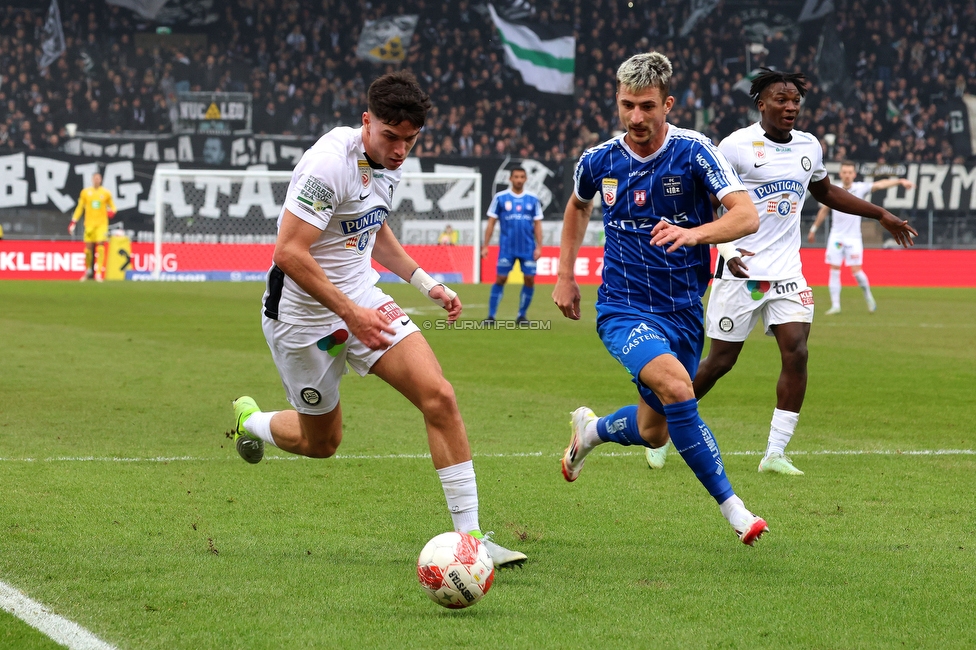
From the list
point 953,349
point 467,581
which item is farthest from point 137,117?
point 467,581

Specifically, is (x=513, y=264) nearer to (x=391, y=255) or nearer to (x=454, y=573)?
(x=391, y=255)

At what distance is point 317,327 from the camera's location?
4945 millimetres

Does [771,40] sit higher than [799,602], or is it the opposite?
[771,40]

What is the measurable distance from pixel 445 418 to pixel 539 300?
19.4 m

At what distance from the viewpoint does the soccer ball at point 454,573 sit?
3975mm

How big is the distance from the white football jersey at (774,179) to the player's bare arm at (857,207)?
8 centimetres

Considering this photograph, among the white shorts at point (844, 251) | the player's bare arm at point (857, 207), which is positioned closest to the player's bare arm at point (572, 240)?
the player's bare arm at point (857, 207)

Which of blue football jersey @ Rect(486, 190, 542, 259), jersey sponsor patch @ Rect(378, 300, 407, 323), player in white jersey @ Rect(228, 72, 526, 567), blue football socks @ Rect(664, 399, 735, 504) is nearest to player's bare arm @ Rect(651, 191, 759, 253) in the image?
blue football socks @ Rect(664, 399, 735, 504)

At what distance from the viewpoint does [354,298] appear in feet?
16.3

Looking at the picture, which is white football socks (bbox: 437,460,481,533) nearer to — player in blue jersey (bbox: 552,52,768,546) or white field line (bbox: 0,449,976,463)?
player in blue jersey (bbox: 552,52,768,546)

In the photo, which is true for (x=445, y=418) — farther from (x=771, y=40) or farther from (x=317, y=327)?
(x=771, y=40)

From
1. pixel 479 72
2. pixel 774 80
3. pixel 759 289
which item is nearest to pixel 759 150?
pixel 774 80

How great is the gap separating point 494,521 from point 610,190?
5.32 feet

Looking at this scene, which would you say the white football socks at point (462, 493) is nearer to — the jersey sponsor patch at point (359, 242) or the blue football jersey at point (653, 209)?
the jersey sponsor patch at point (359, 242)
